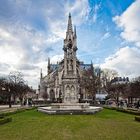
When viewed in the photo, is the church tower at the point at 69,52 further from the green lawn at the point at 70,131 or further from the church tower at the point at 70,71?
the green lawn at the point at 70,131

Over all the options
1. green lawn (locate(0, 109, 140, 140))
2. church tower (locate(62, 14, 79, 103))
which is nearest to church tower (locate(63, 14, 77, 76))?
church tower (locate(62, 14, 79, 103))

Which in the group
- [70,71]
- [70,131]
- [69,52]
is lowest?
[70,131]

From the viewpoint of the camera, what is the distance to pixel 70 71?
5375 cm

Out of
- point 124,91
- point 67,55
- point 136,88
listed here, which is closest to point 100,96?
point 124,91

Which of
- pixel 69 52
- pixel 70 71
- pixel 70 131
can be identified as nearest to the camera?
pixel 70 131

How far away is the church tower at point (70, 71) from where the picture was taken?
169 feet

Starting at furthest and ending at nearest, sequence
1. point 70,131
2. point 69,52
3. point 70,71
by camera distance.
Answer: point 69,52 → point 70,71 → point 70,131

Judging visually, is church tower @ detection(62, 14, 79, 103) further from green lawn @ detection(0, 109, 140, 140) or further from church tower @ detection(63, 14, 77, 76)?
green lawn @ detection(0, 109, 140, 140)

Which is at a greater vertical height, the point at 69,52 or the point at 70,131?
the point at 69,52

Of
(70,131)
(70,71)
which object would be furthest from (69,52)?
(70,131)

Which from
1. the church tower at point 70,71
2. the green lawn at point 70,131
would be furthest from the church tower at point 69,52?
the green lawn at point 70,131

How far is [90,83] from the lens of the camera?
289ft

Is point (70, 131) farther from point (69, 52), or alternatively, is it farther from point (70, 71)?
point (69, 52)

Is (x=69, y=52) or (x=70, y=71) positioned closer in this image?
(x=70, y=71)
